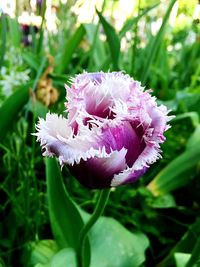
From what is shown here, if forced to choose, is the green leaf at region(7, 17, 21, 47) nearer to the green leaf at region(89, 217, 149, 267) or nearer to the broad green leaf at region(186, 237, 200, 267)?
the green leaf at region(89, 217, 149, 267)

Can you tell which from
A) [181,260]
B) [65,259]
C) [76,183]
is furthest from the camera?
[76,183]

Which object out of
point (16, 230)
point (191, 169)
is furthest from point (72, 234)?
point (191, 169)

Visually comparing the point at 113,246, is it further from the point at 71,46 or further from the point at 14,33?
the point at 14,33

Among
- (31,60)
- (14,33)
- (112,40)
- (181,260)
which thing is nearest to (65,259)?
(181,260)

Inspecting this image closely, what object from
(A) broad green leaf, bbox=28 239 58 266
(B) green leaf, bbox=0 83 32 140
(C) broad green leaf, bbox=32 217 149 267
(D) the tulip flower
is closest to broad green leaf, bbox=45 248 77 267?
(C) broad green leaf, bbox=32 217 149 267

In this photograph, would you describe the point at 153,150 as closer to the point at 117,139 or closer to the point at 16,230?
the point at 117,139

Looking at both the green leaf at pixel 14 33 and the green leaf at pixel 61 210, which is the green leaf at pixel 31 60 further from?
the green leaf at pixel 61 210

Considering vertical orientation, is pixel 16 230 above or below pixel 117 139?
below
